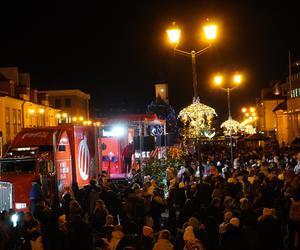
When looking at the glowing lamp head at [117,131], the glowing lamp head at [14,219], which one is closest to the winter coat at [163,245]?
the glowing lamp head at [14,219]

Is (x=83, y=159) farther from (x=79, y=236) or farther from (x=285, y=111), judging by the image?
(x=285, y=111)

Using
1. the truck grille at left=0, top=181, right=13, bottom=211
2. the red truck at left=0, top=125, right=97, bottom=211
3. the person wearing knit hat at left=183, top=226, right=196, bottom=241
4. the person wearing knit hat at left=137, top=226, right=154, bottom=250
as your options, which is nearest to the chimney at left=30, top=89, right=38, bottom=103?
the red truck at left=0, top=125, right=97, bottom=211

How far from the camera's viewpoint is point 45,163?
70.2 ft

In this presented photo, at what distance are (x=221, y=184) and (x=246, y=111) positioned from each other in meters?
81.3

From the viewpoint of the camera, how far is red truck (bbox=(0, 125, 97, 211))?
20.4m

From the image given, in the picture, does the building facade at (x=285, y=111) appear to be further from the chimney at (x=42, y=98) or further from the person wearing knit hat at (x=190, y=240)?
the person wearing knit hat at (x=190, y=240)

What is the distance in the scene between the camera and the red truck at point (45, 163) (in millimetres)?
20422

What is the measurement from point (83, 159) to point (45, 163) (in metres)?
3.09

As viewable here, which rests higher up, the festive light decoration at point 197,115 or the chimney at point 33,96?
the chimney at point 33,96

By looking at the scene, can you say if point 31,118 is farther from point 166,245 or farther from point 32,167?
point 166,245

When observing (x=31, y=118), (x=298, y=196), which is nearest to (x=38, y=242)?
(x=298, y=196)

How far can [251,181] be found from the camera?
1767cm

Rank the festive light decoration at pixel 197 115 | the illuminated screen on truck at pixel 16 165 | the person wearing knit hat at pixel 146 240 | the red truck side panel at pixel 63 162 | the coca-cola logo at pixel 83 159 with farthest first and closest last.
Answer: the coca-cola logo at pixel 83 159
the festive light decoration at pixel 197 115
the red truck side panel at pixel 63 162
the illuminated screen on truck at pixel 16 165
the person wearing knit hat at pixel 146 240

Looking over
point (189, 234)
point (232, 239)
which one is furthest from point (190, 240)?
point (232, 239)
